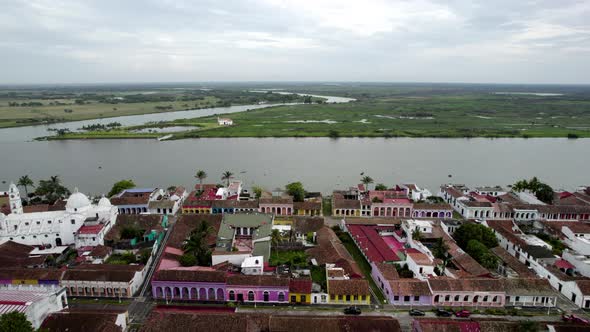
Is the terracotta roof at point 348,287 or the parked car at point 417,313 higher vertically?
the terracotta roof at point 348,287

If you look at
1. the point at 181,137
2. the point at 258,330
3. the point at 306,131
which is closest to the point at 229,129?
the point at 181,137

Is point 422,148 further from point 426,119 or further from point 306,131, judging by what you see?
point 426,119

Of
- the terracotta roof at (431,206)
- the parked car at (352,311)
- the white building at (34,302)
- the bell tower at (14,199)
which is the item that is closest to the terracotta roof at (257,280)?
the parked car at (352,311)

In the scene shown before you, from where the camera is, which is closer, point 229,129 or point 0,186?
point 0,186

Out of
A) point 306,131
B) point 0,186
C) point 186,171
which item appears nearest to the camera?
point 0,186

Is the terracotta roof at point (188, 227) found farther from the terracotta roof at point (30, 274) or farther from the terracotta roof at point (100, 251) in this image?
the terracotta roof at point (30, 274)

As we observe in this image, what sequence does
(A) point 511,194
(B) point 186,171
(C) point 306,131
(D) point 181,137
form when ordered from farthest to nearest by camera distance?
A: (C) point 306,131 < (D) point 181,137 < (B) point 186,171 < (A) point 511,194

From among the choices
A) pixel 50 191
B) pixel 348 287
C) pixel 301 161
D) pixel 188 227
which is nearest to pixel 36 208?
pixel 50 191
